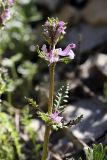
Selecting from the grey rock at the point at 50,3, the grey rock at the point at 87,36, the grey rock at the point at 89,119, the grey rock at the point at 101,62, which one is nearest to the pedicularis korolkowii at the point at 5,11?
the grey rock at the point at 89,119

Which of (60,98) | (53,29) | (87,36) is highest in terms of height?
(87,36)

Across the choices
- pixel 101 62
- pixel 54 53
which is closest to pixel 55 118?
pixel 54 53

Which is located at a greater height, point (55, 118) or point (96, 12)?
point (96, 12)

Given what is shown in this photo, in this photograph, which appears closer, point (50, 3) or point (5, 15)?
point (5, 15)

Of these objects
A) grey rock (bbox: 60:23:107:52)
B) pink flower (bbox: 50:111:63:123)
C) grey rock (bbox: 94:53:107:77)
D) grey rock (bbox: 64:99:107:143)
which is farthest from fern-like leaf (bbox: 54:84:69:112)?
grey rock (bbox: 60:23:107:52)

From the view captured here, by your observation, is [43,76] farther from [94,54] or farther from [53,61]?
[53,61]

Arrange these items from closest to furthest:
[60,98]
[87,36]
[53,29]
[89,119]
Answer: [53,29] → [60,98] → [89,119] → [87,36]

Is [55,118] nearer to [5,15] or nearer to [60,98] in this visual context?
[60,98]

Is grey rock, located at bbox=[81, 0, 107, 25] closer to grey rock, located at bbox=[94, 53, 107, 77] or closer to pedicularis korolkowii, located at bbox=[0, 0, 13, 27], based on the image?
grey rock, located at bbox=[94, 53, 107, 77]
